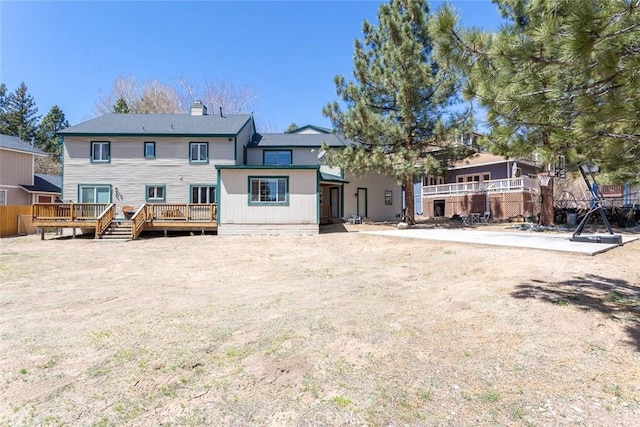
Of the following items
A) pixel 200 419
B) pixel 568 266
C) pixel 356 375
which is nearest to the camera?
pixel 200 419

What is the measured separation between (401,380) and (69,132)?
21.5 meters

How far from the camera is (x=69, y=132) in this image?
695 inches

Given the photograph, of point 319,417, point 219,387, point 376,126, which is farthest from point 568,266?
point 376,126

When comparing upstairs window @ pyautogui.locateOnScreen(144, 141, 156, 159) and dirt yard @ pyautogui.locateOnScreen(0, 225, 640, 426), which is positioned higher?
upstairs window @ pyautogui.locateOnScreen(144, 141, 156, 159)

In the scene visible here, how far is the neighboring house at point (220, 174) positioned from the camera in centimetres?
1471

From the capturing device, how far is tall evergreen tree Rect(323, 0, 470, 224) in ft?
51.8

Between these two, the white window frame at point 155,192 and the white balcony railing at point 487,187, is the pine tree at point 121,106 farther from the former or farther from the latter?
the white balcony railing at point 487,187

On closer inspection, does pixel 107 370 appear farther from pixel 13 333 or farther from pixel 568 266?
pixel 568 266

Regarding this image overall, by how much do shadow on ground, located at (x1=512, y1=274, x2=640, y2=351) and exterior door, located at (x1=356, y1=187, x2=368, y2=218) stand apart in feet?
49.3

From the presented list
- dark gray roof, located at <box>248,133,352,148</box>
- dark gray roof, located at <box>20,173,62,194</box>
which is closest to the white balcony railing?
dark gray roof, located at <box>248,133,352,148</box>

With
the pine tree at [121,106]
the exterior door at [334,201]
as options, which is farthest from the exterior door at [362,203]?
the pine tree at [121,106]

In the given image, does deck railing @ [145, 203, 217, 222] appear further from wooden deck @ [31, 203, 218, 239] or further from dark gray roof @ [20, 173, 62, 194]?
dark gray roof @ [20, 173, 62, 194]

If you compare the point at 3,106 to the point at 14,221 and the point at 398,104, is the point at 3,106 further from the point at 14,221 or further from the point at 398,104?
the point at 398,104

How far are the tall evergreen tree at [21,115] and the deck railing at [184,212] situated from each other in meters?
43.2
